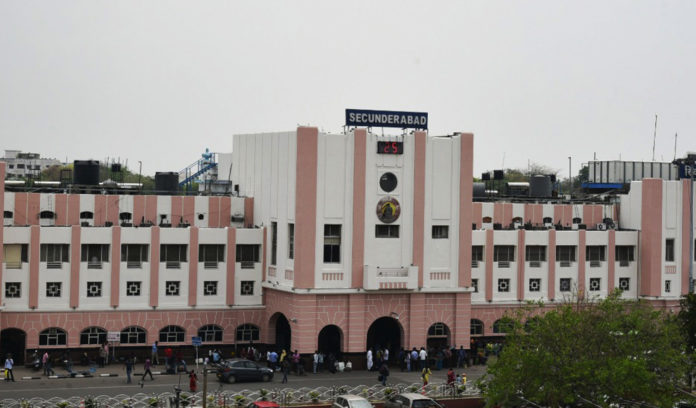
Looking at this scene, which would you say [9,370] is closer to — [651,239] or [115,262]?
[115,262]

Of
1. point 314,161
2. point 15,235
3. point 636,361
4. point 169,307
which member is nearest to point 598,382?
point 636,361

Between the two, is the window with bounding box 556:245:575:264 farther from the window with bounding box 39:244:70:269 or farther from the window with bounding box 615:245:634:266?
the window with bounding box 39:244:70:269

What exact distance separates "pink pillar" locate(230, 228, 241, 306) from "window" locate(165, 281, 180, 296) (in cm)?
343

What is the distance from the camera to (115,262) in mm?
76750

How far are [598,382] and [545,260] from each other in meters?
30.2

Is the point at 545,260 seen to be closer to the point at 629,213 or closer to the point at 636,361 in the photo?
the point at 629,213

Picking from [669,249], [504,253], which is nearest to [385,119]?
[504,253]

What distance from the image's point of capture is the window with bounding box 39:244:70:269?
75.2 m

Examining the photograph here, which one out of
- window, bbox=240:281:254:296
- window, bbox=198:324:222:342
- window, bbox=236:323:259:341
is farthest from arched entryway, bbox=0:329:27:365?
window, bbox=240:281:254:296

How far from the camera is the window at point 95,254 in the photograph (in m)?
76.2

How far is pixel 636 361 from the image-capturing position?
57.8m

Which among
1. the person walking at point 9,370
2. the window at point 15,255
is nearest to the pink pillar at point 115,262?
the window at point 15,255

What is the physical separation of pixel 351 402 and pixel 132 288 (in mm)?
22615

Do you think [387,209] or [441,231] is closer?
[387,209]
